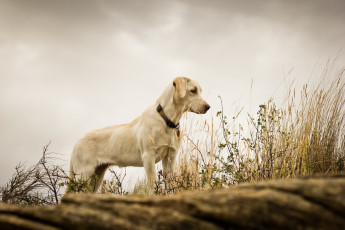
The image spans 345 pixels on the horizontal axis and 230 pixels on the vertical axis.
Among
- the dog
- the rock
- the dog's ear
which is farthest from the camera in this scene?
the dog

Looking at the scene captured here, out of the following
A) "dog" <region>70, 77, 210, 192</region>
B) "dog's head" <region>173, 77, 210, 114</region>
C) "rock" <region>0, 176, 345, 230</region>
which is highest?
"dog's head" <region>173, 77, 210, 114</region>

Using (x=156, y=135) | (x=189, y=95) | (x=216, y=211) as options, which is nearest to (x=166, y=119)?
(x=156, y=135)

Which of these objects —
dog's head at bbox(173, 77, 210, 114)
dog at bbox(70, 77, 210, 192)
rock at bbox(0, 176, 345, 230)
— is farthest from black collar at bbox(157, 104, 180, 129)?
rock at bbox(0, 176, 345, 230)

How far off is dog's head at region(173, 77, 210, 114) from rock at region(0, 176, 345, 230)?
9.55ft

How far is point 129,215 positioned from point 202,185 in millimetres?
2798

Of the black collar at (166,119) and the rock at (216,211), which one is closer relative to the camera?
the rock at (216,211)

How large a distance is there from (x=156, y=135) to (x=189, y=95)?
0.68m

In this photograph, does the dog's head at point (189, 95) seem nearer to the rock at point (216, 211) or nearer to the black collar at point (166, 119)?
the black collar at point (166, 119)

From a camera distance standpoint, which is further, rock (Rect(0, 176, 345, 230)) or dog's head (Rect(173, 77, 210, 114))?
dog's head (Rect(173, 77, 210, 114))

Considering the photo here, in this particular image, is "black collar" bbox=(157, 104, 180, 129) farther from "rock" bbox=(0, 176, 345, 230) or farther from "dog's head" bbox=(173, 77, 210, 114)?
"rock" bbox=(0, 176, 345, 230)

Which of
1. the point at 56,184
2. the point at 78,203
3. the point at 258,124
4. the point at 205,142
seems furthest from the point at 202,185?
the point at 78,203

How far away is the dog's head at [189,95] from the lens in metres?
3.98

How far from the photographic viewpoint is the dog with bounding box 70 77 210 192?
4094 millimetres

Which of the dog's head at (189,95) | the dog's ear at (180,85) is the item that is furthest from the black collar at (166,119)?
the dog's ear at (180,85)
